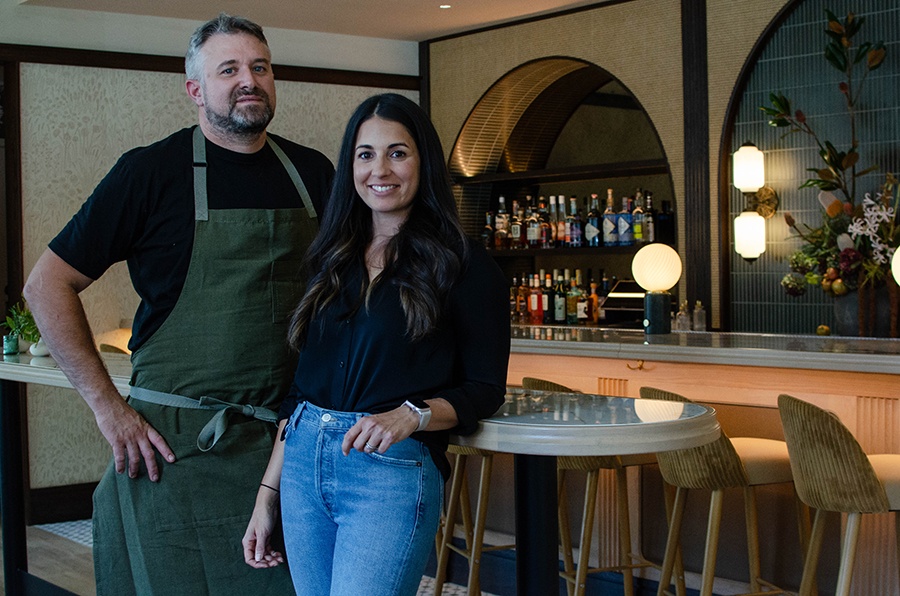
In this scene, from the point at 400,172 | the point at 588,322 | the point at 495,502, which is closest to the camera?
the point at 400,172

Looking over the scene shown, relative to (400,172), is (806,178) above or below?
above

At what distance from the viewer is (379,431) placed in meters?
1.74

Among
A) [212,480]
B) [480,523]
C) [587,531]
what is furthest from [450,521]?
[212,480]

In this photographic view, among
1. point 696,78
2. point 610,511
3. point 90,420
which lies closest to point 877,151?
point 696,78

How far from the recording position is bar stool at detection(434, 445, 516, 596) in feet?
12.5

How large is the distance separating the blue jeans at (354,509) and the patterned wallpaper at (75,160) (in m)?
4.51

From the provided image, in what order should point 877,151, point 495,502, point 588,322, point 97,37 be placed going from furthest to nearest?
1. point 588,322
2. point 97,37
3. point 877,151
4. point 495,502

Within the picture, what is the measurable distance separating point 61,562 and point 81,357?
3.18m

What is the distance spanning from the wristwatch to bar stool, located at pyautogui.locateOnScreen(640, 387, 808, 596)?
1.50m

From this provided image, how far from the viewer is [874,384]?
3.21 meters

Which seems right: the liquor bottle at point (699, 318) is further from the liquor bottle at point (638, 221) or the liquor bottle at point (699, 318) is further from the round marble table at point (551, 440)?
the round marble table at point (551, 440)

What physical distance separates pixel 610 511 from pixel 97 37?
3.97 meters

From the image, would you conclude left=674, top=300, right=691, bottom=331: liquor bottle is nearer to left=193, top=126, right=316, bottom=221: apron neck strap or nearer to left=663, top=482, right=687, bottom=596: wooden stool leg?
left=663, top=482, right=687, bottom=596: wooden stool leg

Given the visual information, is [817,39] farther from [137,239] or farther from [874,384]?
[137,239]
